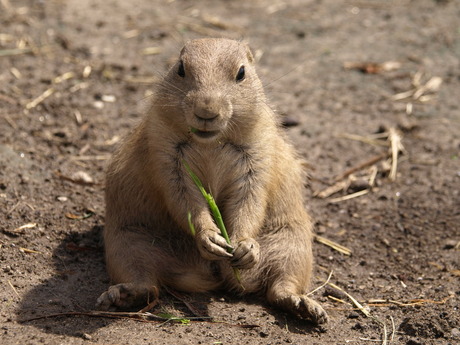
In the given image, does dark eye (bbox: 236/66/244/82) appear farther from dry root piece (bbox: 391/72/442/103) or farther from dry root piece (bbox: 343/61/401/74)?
dry root piece (bbox: 343/61/401/74)

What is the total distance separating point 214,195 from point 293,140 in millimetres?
2778

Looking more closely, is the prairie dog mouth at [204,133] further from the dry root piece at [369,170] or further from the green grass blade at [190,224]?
the dry root piece at [369,170]

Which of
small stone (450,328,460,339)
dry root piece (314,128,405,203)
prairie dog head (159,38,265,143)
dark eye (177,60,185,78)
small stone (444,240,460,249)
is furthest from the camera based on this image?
dry root piece (314,128,405,203)

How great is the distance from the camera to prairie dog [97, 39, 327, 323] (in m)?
4.83

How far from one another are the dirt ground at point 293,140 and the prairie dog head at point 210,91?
839 mm

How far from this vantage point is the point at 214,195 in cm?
520

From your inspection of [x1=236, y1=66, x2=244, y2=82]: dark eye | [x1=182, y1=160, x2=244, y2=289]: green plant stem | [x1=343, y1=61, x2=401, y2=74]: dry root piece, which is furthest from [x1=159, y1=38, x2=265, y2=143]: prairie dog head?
[x1=343, y1=61, x2=401, y2=74]: dry root piece

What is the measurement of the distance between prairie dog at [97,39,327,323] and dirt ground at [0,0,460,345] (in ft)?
0.69

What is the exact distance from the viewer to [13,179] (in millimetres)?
6145

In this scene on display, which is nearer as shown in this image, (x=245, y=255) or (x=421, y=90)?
(x=245, y=255)

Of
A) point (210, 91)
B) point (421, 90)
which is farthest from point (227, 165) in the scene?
point (421, 90)

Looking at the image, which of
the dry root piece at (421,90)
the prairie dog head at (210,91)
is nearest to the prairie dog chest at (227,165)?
the prairie dog head at (210,91)

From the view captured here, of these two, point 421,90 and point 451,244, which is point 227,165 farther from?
point 421,90

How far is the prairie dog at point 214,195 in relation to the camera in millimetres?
4828
